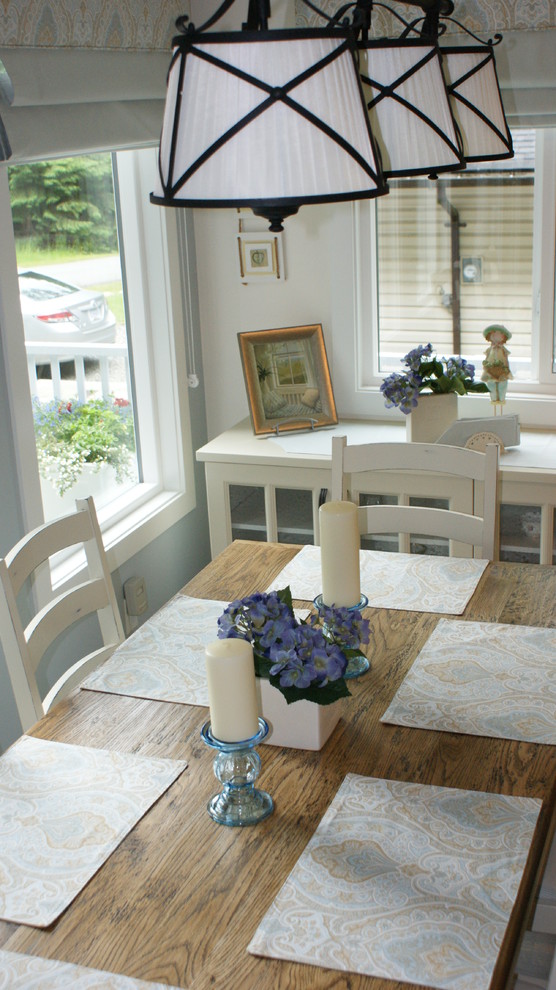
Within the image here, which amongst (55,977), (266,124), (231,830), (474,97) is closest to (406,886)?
(231,830)

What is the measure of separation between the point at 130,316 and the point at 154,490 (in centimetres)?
57

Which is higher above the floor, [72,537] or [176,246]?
[176,246]

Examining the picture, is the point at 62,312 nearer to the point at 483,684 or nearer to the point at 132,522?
the point at 132,522

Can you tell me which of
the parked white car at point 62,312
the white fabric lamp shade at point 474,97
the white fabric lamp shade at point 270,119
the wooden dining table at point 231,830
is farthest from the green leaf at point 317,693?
the parked white car at point 62,312

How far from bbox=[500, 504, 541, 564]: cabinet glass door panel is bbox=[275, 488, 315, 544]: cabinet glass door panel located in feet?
1.90

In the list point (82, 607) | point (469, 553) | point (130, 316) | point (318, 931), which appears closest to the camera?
point (318, 931)

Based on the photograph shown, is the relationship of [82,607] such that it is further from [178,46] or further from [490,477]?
[178,46]

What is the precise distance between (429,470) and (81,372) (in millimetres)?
1121

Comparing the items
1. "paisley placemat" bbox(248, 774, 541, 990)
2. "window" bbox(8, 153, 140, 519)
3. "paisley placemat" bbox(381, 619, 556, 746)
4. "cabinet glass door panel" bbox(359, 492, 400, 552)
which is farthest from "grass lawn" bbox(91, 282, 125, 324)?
"paisley placemat" bbox(248, 774, 541, 990)

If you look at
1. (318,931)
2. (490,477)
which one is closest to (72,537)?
(490,477)

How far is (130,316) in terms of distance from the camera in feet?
10.3

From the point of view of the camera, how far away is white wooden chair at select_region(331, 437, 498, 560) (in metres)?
2.23

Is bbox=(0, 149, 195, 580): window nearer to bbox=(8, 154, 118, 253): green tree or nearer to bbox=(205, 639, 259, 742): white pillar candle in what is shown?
bbox=(8, 154, 118, 253): green tree

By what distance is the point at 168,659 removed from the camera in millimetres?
1768
